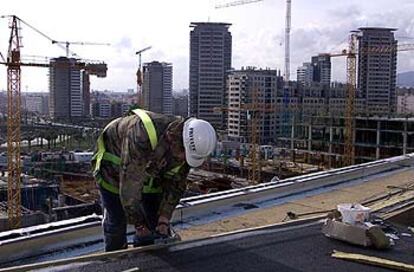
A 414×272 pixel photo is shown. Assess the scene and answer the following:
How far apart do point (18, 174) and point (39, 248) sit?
31230 millimetres

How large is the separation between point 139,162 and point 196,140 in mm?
420

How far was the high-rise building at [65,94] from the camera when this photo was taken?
103 m

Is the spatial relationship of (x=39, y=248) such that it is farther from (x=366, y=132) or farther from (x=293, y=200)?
(x=366, y=132)

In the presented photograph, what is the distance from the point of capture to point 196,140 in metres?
3.63

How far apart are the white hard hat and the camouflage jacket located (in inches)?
2.1

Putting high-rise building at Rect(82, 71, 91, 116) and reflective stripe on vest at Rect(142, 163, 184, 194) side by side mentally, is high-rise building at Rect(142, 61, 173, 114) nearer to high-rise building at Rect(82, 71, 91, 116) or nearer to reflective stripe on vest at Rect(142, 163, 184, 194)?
high-rise building at Rect(82, 71, 91, 116)

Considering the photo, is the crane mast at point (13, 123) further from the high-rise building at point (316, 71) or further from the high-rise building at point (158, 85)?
the high-rise building at point (316, 71)

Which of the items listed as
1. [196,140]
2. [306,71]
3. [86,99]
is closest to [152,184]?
[196,140]

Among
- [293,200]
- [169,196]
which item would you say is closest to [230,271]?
[169,196]

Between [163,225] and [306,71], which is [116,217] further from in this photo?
[306,71]

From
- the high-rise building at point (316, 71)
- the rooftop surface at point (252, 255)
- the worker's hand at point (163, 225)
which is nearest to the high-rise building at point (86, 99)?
the high-rise building at point (316, 71)

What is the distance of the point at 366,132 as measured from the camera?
52.3 m

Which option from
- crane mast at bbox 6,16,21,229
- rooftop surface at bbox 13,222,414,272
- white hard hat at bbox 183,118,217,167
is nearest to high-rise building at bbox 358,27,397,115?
crane mast at bbox 6,16,21,229

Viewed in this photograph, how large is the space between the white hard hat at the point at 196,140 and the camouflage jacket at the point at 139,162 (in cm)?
5
